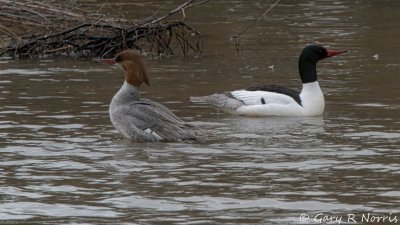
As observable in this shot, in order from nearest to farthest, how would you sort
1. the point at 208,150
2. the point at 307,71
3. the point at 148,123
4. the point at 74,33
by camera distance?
the point at 208,150, the point at 148,123, the point at 307,71, the point at 74,33

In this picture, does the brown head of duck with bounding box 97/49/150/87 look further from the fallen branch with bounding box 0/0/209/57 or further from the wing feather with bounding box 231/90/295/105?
the fallen branch with bounding box 0/0/209/57

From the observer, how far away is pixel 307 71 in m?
15.6

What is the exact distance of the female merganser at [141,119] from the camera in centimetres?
1291

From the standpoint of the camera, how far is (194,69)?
1931 cm

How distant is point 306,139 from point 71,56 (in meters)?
8.55

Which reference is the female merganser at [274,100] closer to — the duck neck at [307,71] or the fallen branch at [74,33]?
the duck neck at [307,71]

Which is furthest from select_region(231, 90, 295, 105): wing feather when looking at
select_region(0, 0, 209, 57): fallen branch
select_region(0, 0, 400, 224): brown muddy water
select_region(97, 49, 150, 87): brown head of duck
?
select_region(0, 0, 209, 57): fallen branch

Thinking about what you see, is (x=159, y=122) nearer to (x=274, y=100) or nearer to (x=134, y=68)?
(x=134, y=68)

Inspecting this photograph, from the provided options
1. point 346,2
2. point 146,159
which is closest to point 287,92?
point 146,159

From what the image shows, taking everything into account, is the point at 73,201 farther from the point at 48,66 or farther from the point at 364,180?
the point at 48,66

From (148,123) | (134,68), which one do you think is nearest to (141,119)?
(148,123)

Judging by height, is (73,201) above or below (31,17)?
below

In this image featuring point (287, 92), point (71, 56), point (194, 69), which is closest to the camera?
point (287, 92)

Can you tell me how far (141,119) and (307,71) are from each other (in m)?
3.33
